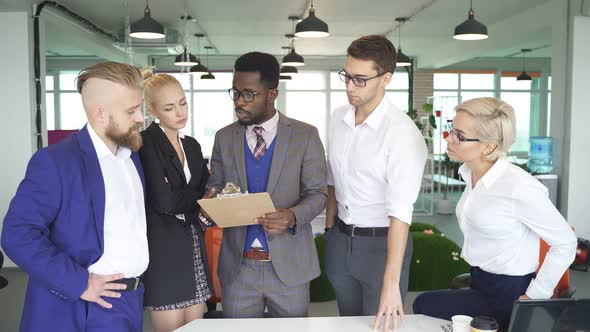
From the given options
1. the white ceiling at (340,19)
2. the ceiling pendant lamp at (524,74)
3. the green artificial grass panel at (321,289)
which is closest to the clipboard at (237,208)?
the green artificial grass panel at (321,289)

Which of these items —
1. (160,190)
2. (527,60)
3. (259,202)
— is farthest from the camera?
(527,60)

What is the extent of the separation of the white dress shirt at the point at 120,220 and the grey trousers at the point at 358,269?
2.68 feet

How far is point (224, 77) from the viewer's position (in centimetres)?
1650

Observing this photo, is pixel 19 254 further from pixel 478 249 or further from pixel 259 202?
pixel 478 249

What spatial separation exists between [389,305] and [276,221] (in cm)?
53

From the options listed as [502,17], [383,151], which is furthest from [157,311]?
[502,17]

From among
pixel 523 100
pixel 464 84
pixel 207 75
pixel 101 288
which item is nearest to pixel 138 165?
pixel 101 288

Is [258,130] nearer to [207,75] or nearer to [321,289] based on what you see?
[321,289]

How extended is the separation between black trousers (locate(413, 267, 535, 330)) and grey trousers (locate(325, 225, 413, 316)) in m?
0.28

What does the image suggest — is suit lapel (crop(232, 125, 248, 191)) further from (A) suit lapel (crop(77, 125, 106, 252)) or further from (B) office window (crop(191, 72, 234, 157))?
(B) office window (crop(191, 72, 234, 157))

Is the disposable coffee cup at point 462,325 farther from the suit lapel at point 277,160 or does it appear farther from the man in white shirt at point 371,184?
the suit lapel at point 277,160

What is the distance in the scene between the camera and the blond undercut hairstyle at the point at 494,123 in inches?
86.0

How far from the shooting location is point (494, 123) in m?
2.18

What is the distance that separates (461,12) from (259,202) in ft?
27.9
